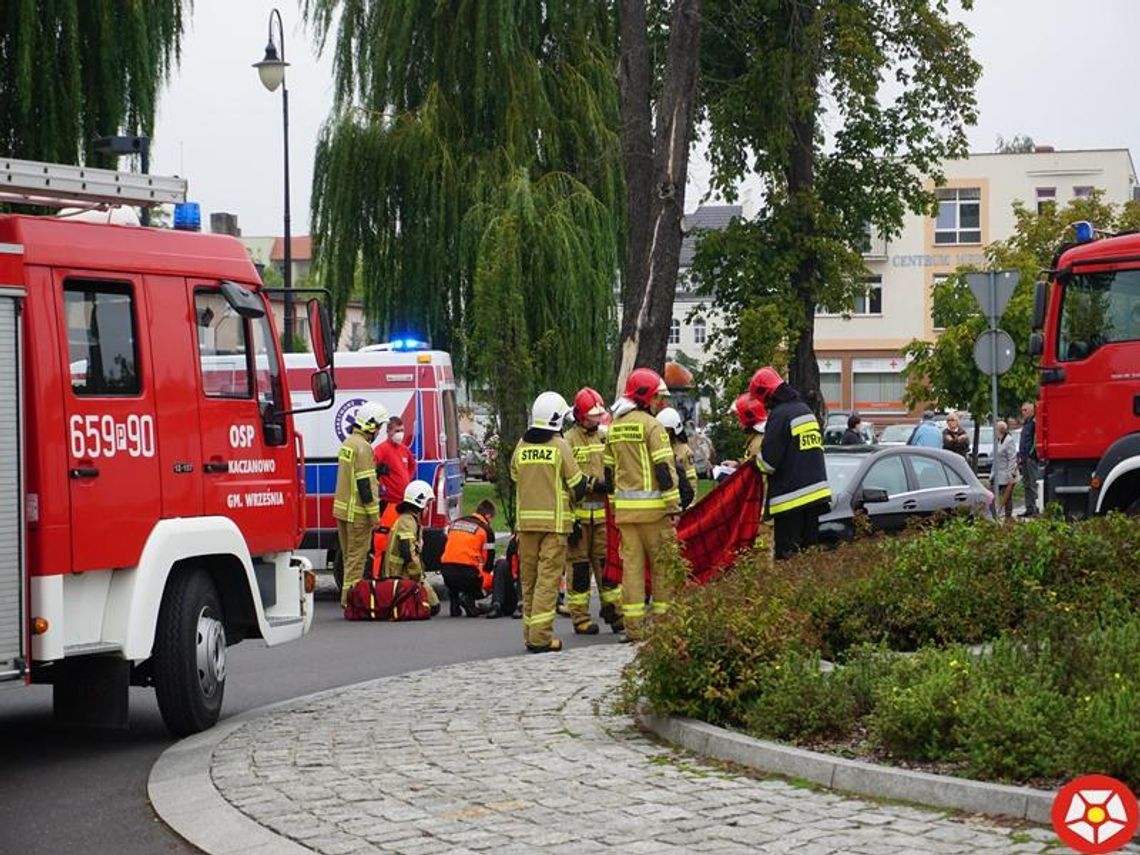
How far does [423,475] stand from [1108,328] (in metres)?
7.50

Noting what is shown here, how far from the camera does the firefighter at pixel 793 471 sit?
13.8 meters

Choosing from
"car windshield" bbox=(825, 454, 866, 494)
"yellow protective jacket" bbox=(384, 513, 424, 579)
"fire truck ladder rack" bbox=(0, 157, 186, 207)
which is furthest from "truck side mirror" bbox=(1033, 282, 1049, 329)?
"fire truck ladder rack" bbox=(0, 157, 186, 207)

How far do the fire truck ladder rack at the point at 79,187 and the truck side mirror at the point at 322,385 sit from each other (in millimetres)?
1337

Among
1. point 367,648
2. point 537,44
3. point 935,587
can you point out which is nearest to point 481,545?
point 367,648

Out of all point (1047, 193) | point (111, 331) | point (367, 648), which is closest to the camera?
point (111, 331)

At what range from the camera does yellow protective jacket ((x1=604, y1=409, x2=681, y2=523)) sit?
529 inches

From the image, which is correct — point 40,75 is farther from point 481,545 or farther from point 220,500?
point 220,500

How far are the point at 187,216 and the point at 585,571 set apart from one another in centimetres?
604

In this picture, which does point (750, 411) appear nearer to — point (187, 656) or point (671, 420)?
point (671, 420)

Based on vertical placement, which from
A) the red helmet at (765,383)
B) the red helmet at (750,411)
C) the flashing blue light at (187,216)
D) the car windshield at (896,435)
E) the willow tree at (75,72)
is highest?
the willow tree at (75,72)

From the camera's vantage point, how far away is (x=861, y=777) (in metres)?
7.43

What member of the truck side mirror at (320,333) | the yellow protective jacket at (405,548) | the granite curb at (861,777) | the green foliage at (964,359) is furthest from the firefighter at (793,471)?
the green foliage at (964,359)

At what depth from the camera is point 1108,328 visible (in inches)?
669

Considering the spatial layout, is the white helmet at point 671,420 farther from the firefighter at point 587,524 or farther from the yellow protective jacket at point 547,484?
the yellow protective jacket at point 547,484
